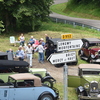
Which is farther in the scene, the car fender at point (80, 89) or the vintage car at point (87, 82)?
the car fender at point (80, 89)

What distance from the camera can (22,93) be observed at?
15492 millimetres

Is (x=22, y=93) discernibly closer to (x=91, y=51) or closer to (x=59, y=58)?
(x=59, y=58)

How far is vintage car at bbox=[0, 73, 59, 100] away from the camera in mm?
15238

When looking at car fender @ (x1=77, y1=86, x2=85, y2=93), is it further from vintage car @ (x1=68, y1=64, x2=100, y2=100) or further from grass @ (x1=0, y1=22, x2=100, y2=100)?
grass @ (x1=0, y1=22, x2=100, y2=100)

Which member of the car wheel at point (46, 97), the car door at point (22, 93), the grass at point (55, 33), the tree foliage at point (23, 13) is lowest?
the car wheel at point (46, 97)

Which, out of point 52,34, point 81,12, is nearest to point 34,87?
point 52,34

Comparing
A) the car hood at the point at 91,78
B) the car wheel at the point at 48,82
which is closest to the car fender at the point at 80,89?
the car hood at the point at 91,78

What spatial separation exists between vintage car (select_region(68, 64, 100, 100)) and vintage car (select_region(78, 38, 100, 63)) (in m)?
6.98

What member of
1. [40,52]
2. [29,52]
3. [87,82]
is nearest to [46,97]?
[87,82]

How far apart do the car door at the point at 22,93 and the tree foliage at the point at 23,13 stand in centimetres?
2075

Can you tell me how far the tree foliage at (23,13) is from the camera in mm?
36312

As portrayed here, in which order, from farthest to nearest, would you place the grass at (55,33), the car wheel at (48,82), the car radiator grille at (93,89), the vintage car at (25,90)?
the grass at (55,33) → the car wheel at (48,82) → the car radiator grille at (93,89) → the vintage car at (25,90)

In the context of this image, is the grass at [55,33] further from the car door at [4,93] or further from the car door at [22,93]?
the car door at [4,93]

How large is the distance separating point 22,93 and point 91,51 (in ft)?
36.5
